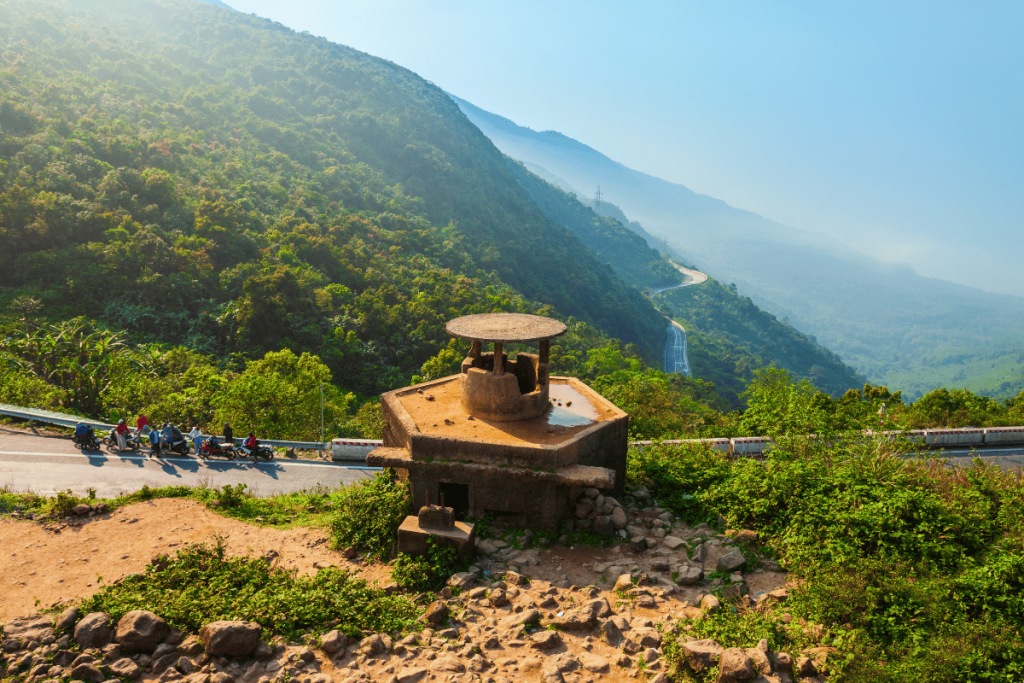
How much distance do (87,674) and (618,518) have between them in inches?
330

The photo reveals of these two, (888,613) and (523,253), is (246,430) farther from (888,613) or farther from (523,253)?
(523,253)

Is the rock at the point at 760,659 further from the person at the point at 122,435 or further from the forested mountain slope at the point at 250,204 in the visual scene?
the forested mountain slope at the point at 250,204

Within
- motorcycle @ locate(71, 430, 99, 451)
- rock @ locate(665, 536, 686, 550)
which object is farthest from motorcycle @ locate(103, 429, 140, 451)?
rock @ locate(665, 536, 686, 550)

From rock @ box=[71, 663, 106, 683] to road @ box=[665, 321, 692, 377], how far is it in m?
84.3

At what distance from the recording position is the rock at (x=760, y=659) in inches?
280

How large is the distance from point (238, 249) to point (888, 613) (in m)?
55.2

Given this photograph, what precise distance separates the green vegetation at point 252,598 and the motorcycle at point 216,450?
740 centimetres

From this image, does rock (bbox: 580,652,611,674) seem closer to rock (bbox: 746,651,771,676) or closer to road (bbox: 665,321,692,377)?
rock (bbox: 746,651,771,676)

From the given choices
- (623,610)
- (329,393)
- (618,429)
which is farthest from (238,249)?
(623,610)

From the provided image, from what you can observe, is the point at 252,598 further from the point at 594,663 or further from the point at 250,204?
the point at 250,204

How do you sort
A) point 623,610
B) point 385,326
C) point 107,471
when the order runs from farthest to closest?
point 385,326, point 107,471, point 623,610

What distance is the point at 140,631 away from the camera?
778cm

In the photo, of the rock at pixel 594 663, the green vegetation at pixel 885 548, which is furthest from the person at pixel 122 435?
the rock at pixel 594 663

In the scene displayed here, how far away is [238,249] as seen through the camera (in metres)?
52.4
